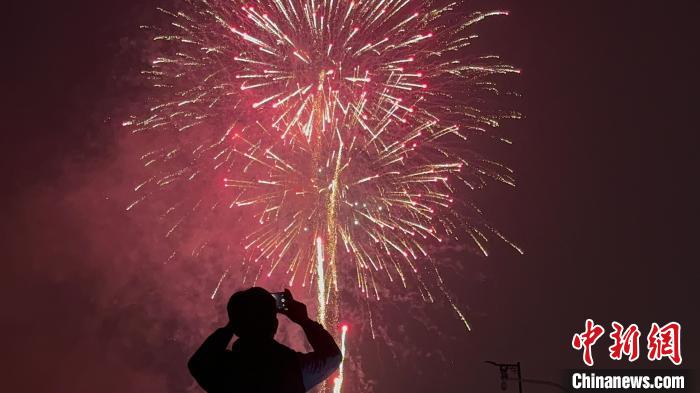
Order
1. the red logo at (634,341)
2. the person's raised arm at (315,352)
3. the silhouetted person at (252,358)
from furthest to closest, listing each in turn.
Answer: the red logo at (634,341)
the person's raised arm at (315,352)
the silhouetted person at (252,358)

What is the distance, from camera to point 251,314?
9.57ft

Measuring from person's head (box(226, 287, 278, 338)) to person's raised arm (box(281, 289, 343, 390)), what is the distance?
21 cm

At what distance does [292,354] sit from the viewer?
294 cm

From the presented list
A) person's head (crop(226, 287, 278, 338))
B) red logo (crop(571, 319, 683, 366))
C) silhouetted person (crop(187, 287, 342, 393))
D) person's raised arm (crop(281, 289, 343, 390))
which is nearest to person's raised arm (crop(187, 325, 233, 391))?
silhouetted person (crop(187, 287, 342, 393))

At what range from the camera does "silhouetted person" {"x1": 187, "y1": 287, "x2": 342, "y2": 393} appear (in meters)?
2.86

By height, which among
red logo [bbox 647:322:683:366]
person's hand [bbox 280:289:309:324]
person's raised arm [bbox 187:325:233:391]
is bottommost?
red logo [bbox 647:322:683:366]

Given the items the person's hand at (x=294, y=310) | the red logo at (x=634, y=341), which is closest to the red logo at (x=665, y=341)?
the red logo at (x=634, y=341)

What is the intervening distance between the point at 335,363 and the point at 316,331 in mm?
150

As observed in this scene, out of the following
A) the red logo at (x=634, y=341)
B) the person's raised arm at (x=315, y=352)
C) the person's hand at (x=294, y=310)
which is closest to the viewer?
the person's raised arm at (x=315, y=352)

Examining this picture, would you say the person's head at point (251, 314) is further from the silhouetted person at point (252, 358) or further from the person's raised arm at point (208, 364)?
the person's raised arm at point (208, 364)

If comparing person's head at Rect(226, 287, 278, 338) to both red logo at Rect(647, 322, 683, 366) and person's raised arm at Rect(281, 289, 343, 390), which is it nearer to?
person's raised arm at Rect(281, 289, 343, 390)

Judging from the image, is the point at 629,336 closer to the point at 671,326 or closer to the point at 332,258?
the point at 671,326

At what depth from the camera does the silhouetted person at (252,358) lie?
2.86 meters

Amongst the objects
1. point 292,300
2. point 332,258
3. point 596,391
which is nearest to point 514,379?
point 332,258
